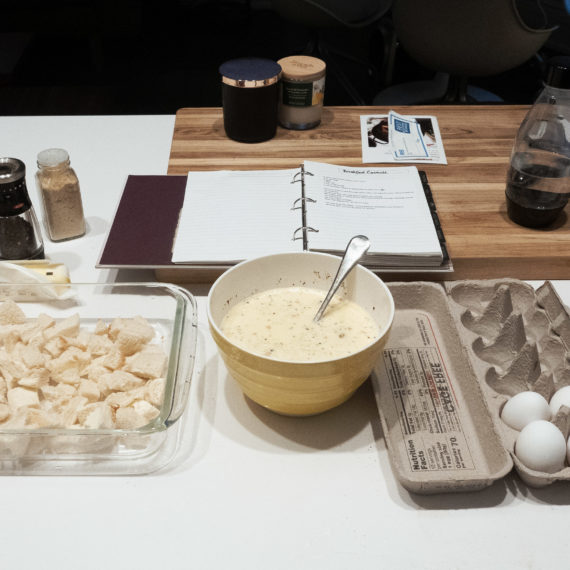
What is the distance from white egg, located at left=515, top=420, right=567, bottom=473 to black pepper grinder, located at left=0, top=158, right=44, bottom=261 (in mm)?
822

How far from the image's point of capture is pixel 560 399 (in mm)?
835

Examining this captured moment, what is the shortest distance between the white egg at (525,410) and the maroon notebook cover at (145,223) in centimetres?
58

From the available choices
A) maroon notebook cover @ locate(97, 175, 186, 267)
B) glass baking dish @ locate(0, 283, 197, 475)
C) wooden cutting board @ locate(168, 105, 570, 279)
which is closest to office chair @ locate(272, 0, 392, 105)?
wooden cutting board @ locate(168, 105, 570, 279)

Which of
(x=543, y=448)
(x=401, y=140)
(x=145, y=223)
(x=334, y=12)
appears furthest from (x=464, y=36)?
(x=543, y=448)

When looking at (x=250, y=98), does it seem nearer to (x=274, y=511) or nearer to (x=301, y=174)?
(x=301, y=174)

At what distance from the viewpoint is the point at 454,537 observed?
735 mm

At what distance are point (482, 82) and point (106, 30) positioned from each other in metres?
2.07

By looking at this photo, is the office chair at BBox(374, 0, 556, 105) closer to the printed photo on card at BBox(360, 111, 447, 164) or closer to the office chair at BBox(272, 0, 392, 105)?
the office chair at BBox(272, 0, 392, 105)

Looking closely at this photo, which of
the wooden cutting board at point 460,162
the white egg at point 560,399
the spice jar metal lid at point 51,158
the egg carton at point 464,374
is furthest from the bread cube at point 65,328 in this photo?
the white egg at point 560,399

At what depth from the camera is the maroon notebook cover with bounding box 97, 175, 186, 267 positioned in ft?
3.58

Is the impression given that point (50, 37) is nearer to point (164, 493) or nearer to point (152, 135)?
point (152, 135)

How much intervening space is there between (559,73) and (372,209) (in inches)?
15.1

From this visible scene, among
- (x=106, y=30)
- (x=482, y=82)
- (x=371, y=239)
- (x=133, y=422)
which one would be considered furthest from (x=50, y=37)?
(x=133, y=422)

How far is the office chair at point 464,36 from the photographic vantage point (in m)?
2.15
